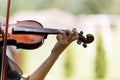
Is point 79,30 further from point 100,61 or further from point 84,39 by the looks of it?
point 84,39

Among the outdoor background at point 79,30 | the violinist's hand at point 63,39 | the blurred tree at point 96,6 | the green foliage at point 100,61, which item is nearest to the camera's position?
the violinist's hand at point 63,39

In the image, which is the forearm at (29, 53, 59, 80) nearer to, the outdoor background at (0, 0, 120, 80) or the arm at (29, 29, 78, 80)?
the arm at (29, 29, 78, 80)

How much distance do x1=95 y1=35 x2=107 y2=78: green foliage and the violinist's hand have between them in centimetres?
515

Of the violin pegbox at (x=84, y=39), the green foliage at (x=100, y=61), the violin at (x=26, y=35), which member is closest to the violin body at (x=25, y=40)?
the violin at (x=26, y=35)

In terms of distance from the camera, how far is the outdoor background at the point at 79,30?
23.3ft

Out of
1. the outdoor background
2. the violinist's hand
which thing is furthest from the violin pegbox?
the outdoor background

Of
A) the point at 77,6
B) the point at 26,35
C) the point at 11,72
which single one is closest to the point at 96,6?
the point at 77,6

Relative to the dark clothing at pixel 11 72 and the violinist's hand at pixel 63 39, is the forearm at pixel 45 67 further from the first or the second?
the dark clothing at pixel 11 72

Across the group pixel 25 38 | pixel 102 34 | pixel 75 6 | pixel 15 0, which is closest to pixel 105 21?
pixel 102 34

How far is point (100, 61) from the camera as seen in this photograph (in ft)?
22.8

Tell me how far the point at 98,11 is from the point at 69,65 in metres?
1.45

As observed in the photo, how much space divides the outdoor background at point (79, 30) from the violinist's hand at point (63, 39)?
15.9 ft

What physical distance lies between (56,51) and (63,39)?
0.05 metres

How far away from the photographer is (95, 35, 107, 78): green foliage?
689 cm
